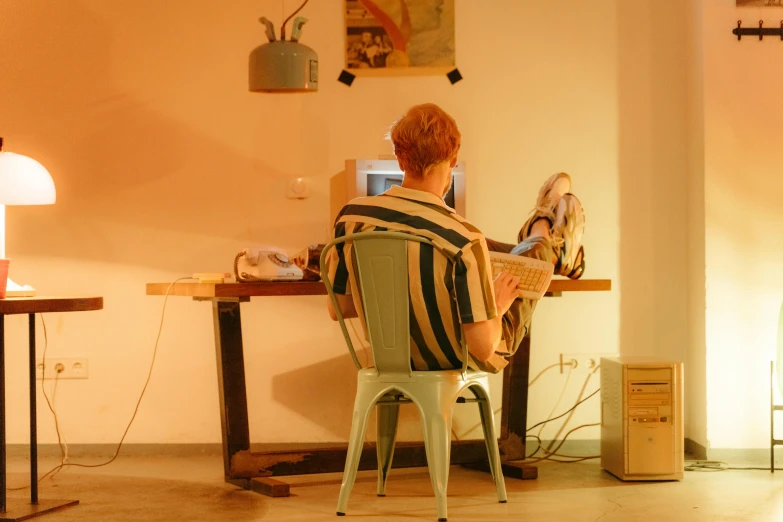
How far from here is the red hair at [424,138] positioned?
2395 mm

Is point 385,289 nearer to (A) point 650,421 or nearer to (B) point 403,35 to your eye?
(A) point 650,421

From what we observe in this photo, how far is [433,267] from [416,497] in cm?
99

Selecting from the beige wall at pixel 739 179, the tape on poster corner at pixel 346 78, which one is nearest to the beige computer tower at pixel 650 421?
the beige wall at pixel 739 179

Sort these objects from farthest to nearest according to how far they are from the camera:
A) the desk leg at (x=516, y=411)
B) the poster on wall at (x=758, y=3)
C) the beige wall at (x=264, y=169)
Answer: the beige wall at (x=264, y=169) → the poster on wall at (x=758, y=3) → the desk leg at (x=516, y=411)

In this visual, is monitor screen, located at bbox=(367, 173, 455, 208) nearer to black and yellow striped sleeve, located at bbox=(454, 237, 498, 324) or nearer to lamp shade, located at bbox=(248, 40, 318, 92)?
lamp shade, located at bbox=(248, 40, 318, 92)

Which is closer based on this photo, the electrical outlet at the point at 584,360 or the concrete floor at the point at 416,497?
the concrete floor at the point at 416,497

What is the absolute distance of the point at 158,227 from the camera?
3.82 metres

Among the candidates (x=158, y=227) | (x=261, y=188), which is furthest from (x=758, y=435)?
(x=158, y=227)

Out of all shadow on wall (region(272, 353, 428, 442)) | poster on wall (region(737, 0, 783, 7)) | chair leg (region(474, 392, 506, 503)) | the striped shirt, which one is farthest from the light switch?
poster on wall (region(737, 0, 783, 7))

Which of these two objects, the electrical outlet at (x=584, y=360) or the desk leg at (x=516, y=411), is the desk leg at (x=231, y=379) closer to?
the desk leg at (x=516, y=411)

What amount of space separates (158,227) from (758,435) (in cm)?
250

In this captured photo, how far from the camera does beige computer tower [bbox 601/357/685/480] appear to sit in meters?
3.17

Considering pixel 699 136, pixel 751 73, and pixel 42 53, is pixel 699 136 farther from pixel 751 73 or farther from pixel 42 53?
pixel 42 53

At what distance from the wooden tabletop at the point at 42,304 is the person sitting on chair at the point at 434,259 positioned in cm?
73
